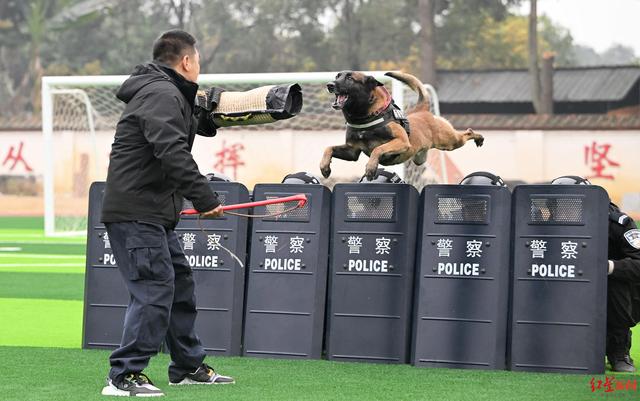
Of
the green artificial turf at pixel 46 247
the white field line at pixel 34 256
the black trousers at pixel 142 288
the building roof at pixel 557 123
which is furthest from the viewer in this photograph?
the building roof at pixel 557 123

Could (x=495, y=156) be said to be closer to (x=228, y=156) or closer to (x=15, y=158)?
(x=228, y=156)

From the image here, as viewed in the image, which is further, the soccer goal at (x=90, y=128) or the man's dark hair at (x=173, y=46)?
the soccer goal at (x=90, y=128)

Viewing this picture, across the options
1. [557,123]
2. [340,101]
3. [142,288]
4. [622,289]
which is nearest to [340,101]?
[340,101]

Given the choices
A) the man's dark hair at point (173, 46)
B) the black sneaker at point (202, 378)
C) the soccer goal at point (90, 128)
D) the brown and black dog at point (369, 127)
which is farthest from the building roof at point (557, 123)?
the man's dark hair at point (173, 46)

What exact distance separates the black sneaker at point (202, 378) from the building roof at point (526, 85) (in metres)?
36.2

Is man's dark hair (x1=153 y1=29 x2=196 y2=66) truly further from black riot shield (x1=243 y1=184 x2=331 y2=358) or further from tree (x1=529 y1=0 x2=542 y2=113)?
tree (x1=529 y1=0 x2=542 y2=113)

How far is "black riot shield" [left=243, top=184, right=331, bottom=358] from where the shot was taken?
310 inches

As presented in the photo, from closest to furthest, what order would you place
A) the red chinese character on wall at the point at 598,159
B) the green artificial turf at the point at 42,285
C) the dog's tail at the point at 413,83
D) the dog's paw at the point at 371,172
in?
1. the dog's paw at the point at 371,172
2. the dog's tail at the point at 413,83
3. the green artificial turf at the point at 42,285
4. the red chinese character on wall at the point at 598,159

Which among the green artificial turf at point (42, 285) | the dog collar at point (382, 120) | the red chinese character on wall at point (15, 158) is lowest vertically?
the green artificial turf at point (42, 285)

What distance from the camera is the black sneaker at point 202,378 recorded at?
6.84 m

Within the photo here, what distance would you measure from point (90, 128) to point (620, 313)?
17608 mm

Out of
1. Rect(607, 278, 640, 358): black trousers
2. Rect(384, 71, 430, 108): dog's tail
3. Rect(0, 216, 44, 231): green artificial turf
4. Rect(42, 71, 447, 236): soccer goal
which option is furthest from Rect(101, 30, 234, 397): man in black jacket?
Rect(0, 216, 44, 231): green artificial turf

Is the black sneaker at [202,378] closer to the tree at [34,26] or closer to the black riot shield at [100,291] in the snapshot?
the black riot shield at [100,291]

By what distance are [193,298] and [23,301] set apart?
5436 mm
